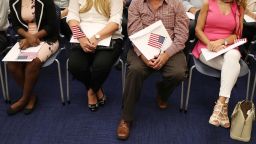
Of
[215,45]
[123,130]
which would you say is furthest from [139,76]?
[215,45]

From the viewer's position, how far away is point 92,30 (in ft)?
9.11

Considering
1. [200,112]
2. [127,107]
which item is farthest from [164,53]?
[200,112]

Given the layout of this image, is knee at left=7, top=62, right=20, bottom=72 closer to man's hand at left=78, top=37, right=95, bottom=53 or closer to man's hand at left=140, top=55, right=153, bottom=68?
man's hand at left=78, top=37, right=95, bottom=53

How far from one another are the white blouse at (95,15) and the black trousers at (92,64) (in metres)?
0.21

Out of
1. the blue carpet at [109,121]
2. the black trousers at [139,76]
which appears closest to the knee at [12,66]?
the blue carpet at [109,121]

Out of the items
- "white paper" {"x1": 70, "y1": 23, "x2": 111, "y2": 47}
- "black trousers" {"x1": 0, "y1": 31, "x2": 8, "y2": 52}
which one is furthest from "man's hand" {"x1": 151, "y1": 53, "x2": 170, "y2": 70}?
"black trousers" {"x1": 0, "y1": 31, "x2": 8, "y2": 52}

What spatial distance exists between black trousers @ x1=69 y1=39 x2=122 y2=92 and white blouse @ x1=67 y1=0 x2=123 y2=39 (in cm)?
21

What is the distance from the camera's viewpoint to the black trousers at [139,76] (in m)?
2.50

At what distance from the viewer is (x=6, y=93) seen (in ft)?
9.87

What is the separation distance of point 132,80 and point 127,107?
0.79ft

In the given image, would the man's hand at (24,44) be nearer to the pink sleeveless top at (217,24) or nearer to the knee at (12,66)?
the knee at (12,66)

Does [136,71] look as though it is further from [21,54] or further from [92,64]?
[21,54]

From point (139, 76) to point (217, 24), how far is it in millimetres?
877

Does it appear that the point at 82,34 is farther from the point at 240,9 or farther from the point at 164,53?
the point at 240,9
